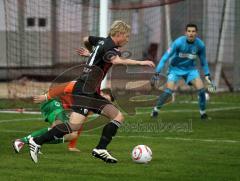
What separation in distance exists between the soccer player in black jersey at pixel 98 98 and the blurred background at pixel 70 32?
9.89 metres

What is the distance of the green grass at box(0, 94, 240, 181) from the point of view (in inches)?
376

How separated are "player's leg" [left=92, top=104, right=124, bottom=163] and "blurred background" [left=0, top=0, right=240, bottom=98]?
397 inches

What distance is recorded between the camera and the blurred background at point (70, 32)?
23.3 metres

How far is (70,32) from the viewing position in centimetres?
2583

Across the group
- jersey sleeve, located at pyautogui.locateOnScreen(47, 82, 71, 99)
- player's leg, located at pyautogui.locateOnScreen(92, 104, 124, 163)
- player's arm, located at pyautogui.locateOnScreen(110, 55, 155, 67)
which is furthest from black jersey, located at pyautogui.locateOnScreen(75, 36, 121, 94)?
jersey sleeve, located at pyautogui.locateOnScreen(47, 82, 71, 99)

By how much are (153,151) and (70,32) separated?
14.3 meters

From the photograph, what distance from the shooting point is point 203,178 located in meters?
9.32

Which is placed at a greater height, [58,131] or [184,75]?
[58,131]

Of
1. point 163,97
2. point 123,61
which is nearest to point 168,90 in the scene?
point 163,97

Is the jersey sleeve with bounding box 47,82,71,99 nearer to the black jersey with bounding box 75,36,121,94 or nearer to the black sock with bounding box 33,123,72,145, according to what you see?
the black jersey with bounding box 75,36,121,94

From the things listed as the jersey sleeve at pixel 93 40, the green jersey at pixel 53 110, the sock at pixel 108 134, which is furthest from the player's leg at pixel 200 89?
the sock at pixel 108 134

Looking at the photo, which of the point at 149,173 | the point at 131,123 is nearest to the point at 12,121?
the point at 131,123

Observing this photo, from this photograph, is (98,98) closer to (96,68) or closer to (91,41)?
(96,68)

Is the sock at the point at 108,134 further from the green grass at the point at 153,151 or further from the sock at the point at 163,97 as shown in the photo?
the sock at the point at 163,97
